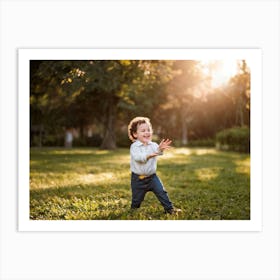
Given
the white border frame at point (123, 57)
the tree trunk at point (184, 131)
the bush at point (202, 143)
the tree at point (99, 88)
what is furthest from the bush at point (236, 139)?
the white border frame at point (123, 57)

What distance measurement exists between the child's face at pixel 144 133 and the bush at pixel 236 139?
8.59 m

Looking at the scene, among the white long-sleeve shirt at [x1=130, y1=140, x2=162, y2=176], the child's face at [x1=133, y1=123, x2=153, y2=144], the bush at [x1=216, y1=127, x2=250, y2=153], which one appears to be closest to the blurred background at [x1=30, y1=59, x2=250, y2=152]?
the bush at [x1=216, y1=127, x2=250, y2=153]

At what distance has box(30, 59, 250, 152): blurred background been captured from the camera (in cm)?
911

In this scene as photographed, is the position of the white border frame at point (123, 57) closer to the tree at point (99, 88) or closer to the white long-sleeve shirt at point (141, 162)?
the tree at point (99, 88)

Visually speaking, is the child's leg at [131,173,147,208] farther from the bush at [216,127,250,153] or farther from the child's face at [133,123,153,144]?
the bush at [216,127,250,153]

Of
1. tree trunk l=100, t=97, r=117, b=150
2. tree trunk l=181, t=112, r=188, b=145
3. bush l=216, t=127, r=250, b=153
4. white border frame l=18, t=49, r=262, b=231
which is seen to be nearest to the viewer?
white border frame l=18, t=49, r=262, b=231

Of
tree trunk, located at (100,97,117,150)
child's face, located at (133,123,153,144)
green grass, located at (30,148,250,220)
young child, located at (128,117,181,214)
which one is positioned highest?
tree trunk, located at (100,97,117,150)

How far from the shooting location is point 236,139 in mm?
13625

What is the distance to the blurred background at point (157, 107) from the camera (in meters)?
9.11

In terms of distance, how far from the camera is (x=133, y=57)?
478cm

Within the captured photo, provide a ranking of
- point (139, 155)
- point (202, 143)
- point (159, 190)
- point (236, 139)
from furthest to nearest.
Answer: point (202, 143) < point (236, 139) < point (159, 190) < point (139, 155)

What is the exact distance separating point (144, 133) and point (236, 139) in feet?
31.5

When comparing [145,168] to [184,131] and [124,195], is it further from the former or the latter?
[184,131]

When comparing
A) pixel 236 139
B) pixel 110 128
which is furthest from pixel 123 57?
pixel 110 128
